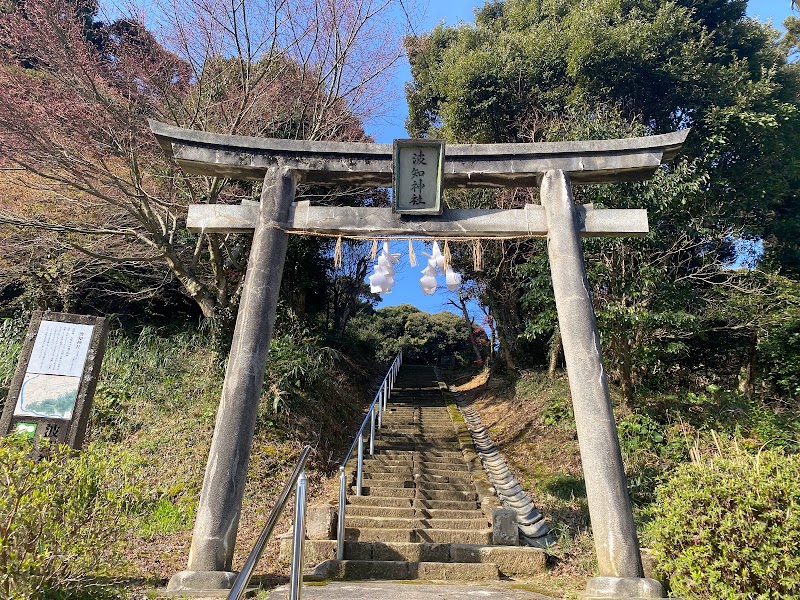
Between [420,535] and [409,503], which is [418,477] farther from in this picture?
[420,535]

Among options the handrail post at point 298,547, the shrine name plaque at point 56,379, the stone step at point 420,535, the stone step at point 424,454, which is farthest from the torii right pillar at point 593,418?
the shrine name plaque at point 56,379

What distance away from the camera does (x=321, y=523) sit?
245 inches

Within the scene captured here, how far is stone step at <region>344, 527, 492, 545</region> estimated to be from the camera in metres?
6.47

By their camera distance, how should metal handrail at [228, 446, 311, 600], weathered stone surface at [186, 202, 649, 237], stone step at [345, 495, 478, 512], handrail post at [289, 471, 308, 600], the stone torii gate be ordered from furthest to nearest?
stone step at [345, 495, 478, 512]
weathered stone surface at [186, 202, 649, 237]
the stone torii gate
handrail post at [289, 471, 308, 600]
metal handrail at [228, 446, 311, 600]

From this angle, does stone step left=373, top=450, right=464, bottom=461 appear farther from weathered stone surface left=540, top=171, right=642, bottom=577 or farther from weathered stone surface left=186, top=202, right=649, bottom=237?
weathered stone surface left=186, top=202, right=649, bottom=237

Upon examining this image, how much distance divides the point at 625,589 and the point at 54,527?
4308 mm

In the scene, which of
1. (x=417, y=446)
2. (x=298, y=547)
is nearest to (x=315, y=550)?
(x=298, y=547)

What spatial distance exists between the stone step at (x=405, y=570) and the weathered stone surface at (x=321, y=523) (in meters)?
0.53

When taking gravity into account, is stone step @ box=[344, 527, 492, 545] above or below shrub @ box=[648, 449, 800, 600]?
below

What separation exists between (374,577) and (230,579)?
1.72 meters

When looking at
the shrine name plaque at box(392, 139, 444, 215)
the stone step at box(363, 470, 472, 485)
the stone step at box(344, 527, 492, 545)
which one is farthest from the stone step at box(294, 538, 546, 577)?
the shrine name plaque at box(392, 139, 444, 215)

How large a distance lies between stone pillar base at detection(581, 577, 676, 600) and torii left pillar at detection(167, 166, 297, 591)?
3.13 m

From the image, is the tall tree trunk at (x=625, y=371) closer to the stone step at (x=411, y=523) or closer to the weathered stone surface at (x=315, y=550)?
the stone step at (x=411, y=523)

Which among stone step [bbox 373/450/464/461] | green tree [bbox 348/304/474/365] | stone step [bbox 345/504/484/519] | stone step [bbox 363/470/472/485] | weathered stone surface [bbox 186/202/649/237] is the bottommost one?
stone step [bbox 345/504/484/519]
